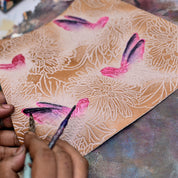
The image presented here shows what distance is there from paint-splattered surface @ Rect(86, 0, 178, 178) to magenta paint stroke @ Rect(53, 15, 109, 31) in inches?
15.8

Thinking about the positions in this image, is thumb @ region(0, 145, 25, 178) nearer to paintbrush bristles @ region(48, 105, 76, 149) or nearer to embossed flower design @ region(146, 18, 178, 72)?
paintbrush bristles @ region(48, 105, 76, 149)

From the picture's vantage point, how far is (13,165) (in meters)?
0.57

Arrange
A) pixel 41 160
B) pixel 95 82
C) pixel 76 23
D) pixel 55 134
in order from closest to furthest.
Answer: pixel 41 160 → pixel 55 134 → pixel 95 82 → pixel 76 23

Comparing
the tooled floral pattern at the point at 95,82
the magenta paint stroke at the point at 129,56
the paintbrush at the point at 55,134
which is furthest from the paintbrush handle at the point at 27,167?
the magenta paint stroke at the point at 129,56

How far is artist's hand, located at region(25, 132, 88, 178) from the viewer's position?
489mm

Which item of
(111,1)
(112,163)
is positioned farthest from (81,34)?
(112,163)

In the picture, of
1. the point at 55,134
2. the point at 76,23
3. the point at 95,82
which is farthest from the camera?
the point at 76,23

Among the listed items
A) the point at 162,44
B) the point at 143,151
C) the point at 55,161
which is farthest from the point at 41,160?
the point at 162,44

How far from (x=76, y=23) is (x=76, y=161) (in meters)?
0.58

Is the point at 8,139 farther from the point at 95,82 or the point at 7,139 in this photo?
the point at 95,82

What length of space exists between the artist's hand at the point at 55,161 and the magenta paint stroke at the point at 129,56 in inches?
11.5

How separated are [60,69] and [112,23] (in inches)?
11.3

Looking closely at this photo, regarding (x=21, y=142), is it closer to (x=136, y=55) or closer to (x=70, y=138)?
(x=70, y=138)

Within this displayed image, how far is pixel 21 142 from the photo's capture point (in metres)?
0.65
